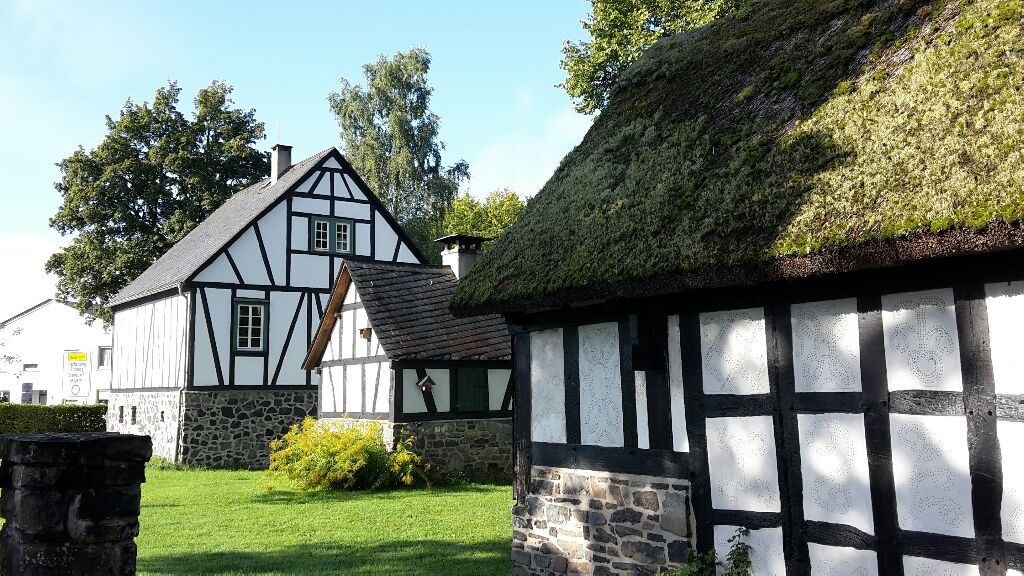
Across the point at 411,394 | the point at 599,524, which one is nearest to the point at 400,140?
the point at 411,394

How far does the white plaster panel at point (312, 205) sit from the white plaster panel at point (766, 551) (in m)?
16.7

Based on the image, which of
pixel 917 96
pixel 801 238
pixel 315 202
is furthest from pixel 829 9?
pixel 315 202

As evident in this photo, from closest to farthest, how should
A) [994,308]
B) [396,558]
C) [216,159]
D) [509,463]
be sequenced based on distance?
[994,308] → [396,558] → [509,463] → [216,159]

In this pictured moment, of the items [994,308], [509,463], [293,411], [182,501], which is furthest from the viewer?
[293,411]

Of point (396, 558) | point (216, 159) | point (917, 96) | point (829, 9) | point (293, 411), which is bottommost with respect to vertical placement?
point (396, 558)

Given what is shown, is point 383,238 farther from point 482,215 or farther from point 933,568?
point 933,568

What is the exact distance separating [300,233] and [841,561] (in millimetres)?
17547

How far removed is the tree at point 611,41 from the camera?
19.0m

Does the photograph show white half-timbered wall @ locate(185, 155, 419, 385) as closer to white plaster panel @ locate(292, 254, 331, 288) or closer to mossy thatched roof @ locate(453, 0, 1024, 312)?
white plaster panel @ locate(292, 254, 331, 288)

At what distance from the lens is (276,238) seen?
67.3ft

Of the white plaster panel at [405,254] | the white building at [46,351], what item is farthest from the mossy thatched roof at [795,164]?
the white building at [46,351]

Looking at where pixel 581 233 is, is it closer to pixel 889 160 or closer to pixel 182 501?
pixel 889 160

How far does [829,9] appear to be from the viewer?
775 cm

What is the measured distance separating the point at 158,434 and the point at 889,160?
19760 mm
